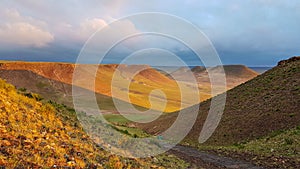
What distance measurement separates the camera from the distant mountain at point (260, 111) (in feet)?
94.8

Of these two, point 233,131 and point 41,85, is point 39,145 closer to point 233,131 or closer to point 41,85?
point 233,131

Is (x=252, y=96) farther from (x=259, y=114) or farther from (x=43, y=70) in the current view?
(x=43, y=70)

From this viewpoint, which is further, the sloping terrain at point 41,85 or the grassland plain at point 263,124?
the sloping terrain at point 41,85

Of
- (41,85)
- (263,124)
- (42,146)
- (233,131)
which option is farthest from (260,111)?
(41,85)

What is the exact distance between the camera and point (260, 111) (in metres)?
33.9

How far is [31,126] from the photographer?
1169cm

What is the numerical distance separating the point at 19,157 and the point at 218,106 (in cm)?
4325

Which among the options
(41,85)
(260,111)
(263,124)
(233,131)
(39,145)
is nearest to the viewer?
(39,145)

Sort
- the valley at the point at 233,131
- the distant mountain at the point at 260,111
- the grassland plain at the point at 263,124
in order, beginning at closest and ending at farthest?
1. the valley at the point at 233,131
2. the grassland plain at the point at 263,124
3. the distant mountain at the point at 260,111

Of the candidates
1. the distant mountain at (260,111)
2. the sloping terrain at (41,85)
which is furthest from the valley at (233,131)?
the sloping terrain at (41,85)

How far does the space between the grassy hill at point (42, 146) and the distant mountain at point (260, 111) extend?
18704mm

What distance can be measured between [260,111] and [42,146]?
3017cm

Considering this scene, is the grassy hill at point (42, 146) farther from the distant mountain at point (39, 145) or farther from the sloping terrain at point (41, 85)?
the sloping terrain at point (41, 85)

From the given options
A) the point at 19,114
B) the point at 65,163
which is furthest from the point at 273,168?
the point at 19,114
